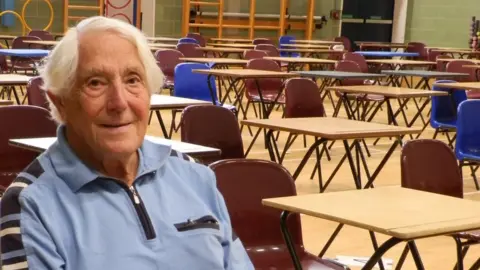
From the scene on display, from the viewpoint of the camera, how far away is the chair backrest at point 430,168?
4.14 meters

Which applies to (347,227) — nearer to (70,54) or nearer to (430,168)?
(430,168)

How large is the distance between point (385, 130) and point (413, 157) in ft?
3.43

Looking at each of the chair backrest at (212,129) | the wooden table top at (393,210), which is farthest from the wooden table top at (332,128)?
the wooden table top at (393,210)

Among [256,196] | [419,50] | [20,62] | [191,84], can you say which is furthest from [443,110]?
[419,50]

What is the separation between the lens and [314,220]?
237 inches

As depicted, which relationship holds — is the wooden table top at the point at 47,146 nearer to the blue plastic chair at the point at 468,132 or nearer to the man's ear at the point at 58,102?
the man's ear at the point at 58,102

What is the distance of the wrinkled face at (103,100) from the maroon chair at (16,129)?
2.33m

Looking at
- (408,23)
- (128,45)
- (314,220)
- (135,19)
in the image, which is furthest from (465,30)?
(128,45)

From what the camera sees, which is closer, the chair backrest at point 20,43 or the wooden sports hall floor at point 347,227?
the wooden sports hall floor at point 347,227

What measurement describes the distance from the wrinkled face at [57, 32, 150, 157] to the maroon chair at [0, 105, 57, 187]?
7.64 feet

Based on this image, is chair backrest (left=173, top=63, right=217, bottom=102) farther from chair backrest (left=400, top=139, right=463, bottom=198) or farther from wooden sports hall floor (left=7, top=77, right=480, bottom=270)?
chair backrest (left=400, top=139, right=463, bottom=198)

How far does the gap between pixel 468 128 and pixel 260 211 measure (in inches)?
125

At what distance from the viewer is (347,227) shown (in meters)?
5.98

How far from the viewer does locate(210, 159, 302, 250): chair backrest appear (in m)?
3.46
